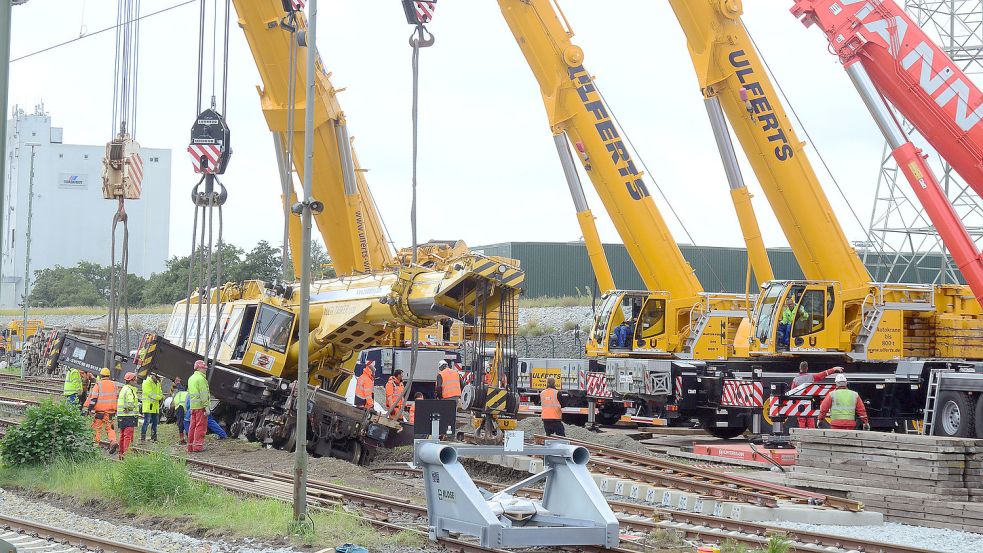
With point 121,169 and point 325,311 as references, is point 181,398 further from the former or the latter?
point 121,169

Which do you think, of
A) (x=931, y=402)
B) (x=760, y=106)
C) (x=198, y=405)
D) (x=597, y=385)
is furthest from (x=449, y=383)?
(x=760, y=106)

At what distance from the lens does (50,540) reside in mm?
10664

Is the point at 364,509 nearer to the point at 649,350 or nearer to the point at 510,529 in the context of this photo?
the point at 510,529

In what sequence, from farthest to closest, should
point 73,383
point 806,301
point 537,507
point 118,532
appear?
point 73,383 → point 806,301 → point 118,532 → point 537,507

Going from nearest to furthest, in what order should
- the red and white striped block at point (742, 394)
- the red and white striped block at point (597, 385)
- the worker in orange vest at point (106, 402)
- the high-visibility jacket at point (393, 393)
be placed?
the worker in orange vest at point (106, 402) < the high-visibility jacket at point (393, 393) < the red and white striped block at point (742, 394) < the red and white striped block at point (597, 385)

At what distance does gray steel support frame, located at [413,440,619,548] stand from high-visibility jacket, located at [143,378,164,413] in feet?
32.8

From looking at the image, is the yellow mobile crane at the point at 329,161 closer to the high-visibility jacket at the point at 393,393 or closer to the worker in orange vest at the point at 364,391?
the high-visibility jacket at the point at 393,393

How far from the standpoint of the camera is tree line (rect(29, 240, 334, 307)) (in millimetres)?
51688

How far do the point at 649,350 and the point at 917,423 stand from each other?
5.70 m

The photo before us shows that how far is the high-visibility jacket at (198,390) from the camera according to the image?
17.7 m

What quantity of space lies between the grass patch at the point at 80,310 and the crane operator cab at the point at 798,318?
4587 centimetres

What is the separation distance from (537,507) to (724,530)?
242 centimetres

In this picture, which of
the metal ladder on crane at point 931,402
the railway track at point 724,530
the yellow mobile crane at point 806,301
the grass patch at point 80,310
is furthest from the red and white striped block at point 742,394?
the grass patch at point 80,310

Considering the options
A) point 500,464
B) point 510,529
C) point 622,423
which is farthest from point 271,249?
point 510,529
